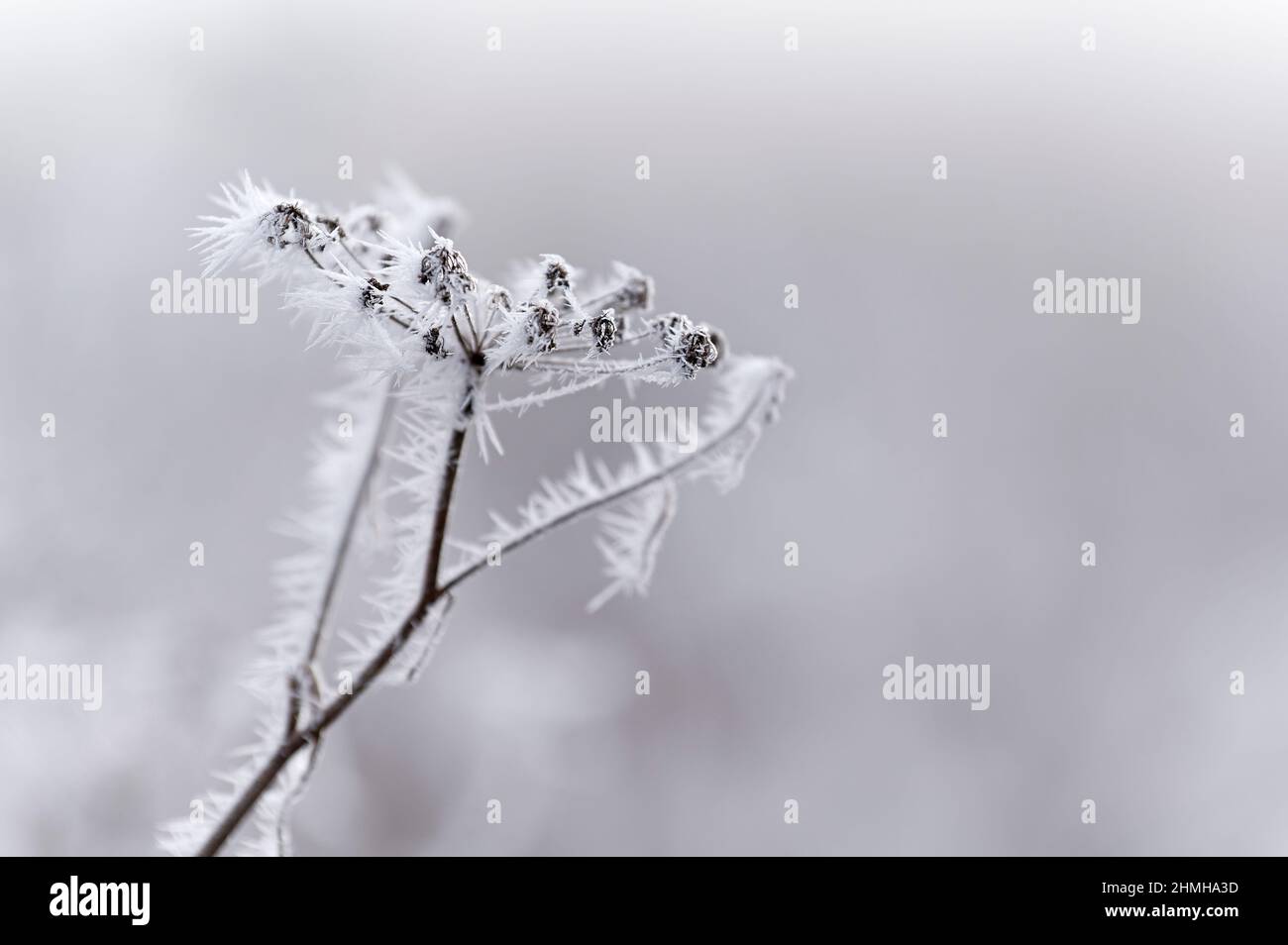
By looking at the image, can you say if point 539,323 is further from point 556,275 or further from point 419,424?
point 419,424

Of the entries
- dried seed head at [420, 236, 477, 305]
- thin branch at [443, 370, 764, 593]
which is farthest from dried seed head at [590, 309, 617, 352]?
thin branch at [443, 370, 764, 593]

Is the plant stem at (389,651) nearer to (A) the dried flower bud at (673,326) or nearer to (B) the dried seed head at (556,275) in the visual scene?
(B) the dried seed head at (556,275)

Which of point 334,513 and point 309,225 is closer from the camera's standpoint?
point 309,225

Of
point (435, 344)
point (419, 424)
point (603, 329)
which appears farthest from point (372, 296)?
point (603, 329)

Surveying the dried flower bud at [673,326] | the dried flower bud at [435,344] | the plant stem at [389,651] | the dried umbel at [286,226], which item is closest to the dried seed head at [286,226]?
the dried umbel at [286,226]
